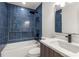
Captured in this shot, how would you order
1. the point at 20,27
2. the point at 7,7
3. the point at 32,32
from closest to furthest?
→ the point at 7,7, the point at 20,27, the point at 32,32

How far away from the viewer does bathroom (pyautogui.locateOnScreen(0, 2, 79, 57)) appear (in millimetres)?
1345

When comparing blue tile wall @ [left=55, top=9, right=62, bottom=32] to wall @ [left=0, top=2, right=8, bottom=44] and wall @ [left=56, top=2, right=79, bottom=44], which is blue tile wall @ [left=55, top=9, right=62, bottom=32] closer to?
wall @ [left=56, top=2, right=79, bottom=44]

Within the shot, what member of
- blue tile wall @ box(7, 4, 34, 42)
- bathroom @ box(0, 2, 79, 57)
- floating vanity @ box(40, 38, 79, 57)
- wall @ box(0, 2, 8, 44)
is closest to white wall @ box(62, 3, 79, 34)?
bathroom @ box(0, 2, 79, 57)

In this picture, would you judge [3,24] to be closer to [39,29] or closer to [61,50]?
[39,29]

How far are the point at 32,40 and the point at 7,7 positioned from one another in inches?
63.2

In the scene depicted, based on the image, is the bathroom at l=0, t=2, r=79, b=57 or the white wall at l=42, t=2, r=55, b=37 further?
the white wall at l=42, t=2, r=55, b=37

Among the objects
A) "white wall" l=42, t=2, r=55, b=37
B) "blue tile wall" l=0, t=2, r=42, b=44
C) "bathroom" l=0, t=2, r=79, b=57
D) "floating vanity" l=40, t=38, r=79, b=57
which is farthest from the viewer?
"blue tile wall" l=0, t=2, r=42, b=44

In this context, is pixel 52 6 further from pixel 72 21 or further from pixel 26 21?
pixel 26 21

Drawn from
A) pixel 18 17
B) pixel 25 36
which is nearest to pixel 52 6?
pixel 18 17

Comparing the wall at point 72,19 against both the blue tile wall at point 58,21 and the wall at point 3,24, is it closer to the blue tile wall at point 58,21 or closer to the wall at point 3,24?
the blue tile wall at point 58,21

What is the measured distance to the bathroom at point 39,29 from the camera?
1.34 meters

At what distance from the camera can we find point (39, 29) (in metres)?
3.16

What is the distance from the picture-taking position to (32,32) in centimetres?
383

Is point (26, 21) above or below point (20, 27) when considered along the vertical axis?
above
